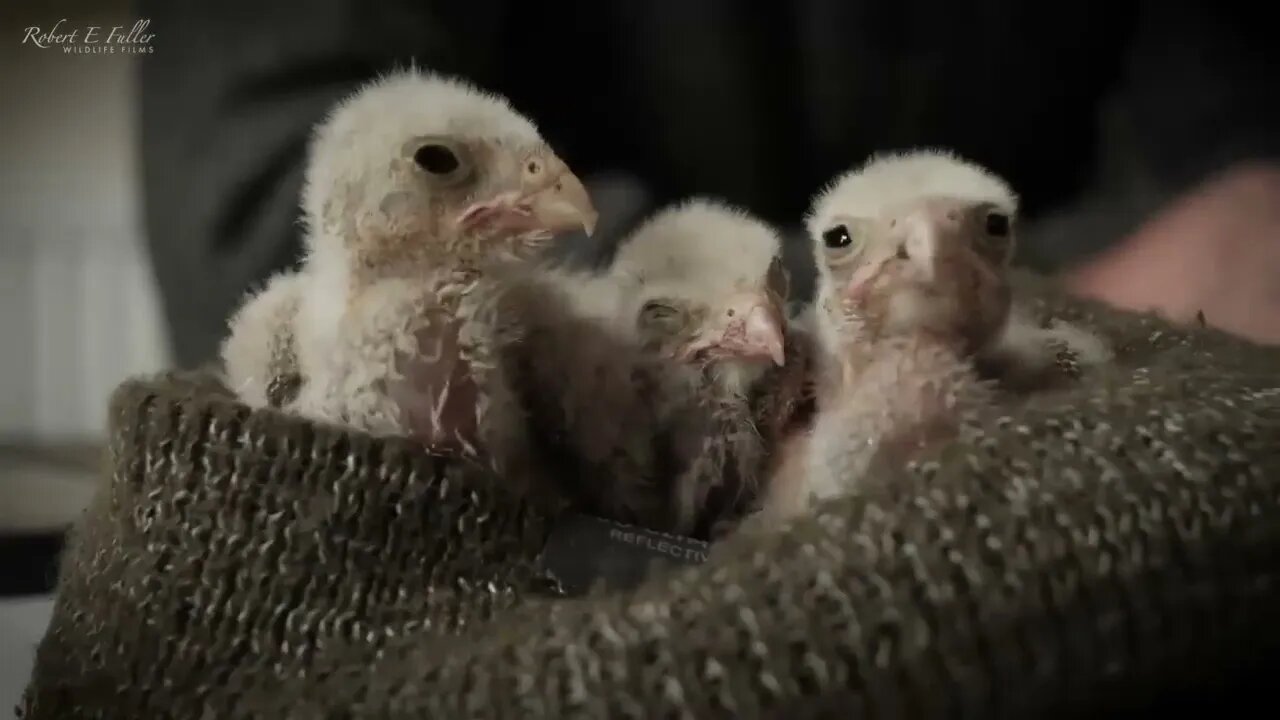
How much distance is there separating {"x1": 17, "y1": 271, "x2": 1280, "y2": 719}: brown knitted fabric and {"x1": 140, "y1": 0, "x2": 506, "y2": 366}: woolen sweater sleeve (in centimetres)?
47

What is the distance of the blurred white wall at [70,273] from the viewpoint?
1.58 meters

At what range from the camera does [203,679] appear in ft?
1.50

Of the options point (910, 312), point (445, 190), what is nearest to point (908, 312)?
point (910, 312)

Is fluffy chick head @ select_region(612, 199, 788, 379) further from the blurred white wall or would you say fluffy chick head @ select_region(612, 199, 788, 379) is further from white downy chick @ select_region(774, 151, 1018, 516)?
the blurred white wall

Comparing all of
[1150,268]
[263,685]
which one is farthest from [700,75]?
[263,685]

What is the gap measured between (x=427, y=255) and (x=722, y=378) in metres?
0.17

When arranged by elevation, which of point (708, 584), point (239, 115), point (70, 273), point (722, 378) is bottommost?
point (708, 584)

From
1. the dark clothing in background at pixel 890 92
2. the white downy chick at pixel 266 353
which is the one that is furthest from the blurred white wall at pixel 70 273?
the white downy chick at pixel 266 353

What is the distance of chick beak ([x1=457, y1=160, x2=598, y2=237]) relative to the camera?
19.6 inches

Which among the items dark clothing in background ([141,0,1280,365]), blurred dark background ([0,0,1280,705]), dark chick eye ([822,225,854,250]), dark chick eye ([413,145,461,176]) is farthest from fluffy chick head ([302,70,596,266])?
dark clothing in background ([141,0,1280,365])

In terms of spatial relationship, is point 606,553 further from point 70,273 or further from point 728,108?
point 70,273

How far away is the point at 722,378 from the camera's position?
1.89 feet

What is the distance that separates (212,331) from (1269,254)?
3.13 ft

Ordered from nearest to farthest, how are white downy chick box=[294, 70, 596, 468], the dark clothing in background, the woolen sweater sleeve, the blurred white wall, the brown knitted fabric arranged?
the brown knitted fabric → white downy chick box=[294, 70, 596, 468] → the woolen sweater sleeve → the dark clothing in background → the blurred white wall
